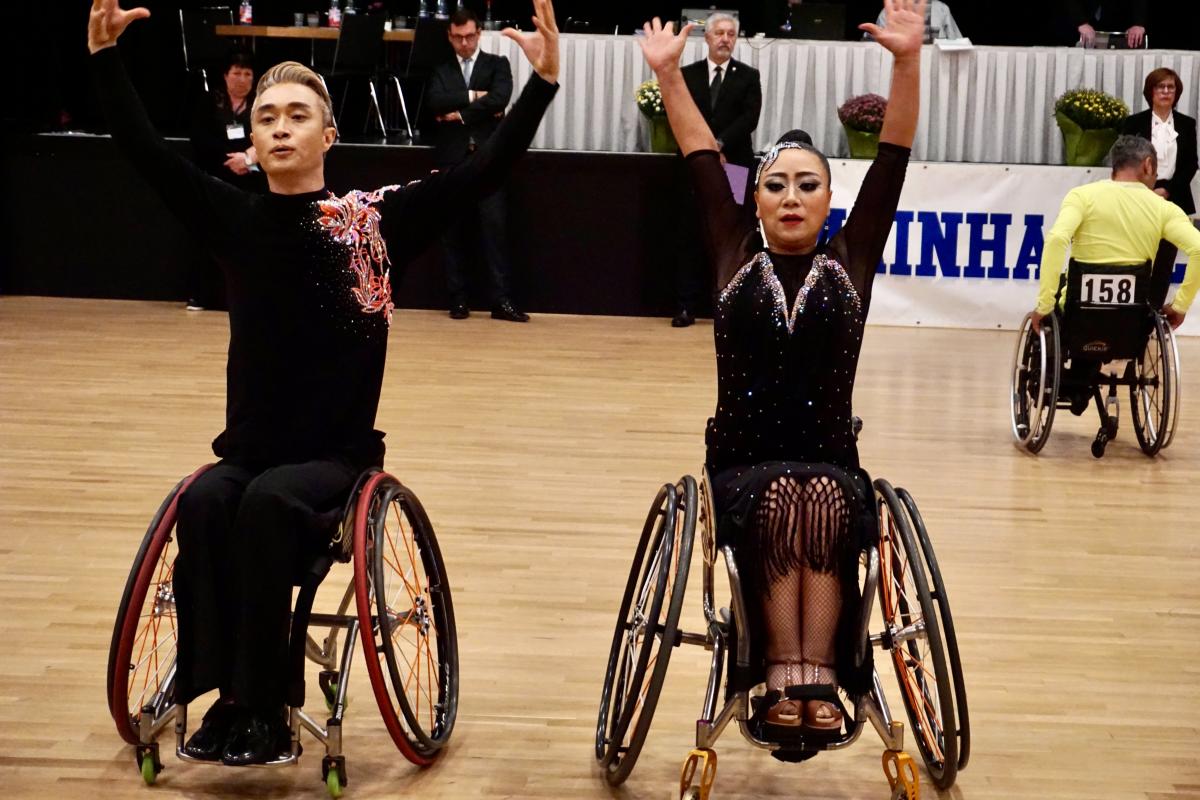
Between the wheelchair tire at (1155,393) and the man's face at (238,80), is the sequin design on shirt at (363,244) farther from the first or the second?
the man's face at (238,80)

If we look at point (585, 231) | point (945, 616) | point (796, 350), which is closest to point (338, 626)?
point (796, 350)

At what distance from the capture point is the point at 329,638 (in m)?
3.32

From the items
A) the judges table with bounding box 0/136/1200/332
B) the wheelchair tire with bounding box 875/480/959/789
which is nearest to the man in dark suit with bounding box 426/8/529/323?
the judges table with bounding box 0/136/1200/332

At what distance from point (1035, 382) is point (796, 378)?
134 inches

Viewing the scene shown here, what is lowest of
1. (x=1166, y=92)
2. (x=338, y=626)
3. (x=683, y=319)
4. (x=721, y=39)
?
(x=683, y=319)

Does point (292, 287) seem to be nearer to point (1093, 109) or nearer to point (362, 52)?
point (1093, 109)

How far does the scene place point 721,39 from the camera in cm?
865

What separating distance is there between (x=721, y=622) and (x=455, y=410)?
3.68 metres

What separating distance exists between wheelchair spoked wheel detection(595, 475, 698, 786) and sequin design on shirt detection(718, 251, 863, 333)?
14.0 inches

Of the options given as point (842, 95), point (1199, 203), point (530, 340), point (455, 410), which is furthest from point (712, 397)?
point (1199, 203)

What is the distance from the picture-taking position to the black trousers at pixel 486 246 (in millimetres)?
8844

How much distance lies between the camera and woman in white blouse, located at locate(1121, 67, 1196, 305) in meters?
8.34

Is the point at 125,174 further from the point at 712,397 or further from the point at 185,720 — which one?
the point at 185,720

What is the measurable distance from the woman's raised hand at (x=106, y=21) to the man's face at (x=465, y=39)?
18.8 feet
